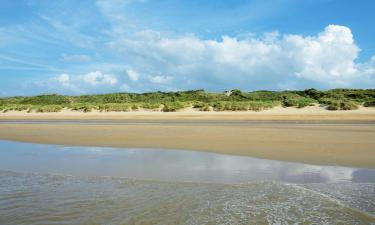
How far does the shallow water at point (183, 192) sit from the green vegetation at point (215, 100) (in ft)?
68.1

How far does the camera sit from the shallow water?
5.17 m

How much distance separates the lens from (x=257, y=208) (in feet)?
18.1

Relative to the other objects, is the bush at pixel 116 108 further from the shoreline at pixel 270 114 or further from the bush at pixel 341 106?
the bush at pixel 341 106

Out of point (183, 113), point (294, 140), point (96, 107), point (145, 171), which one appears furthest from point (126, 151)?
point (96, 107)

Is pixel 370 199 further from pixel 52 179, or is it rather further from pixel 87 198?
pixel 52 179

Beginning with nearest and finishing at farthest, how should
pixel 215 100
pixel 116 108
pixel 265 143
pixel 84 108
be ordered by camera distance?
pixel 265 143
pixel 116 108
pixel 84 108
pixel 215 100

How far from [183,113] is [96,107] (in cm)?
990

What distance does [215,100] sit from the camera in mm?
40156

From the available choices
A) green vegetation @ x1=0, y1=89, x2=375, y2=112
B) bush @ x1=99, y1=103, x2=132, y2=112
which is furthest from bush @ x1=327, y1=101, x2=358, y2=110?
bush @ x1=99, y1=103, x2=132, y2=112

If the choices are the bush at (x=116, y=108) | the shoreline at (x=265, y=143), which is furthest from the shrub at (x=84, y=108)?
Result: the shoreline at (x=265, y=143)

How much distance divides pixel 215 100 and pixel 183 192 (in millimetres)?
34025

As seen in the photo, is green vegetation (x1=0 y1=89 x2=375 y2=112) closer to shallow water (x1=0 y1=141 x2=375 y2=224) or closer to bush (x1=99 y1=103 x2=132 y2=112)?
bush (x1=99 y1=103 x2=132 y2=112)

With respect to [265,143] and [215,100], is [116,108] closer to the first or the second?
[215,100]

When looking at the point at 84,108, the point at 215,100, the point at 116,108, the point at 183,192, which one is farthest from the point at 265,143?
the point at 215,100
